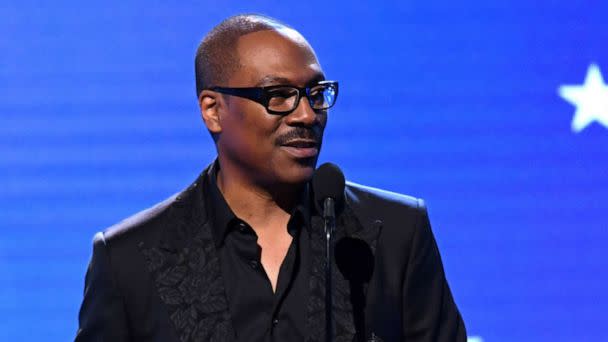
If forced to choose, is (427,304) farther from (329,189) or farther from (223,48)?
(223,48)

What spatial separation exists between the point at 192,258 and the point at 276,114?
0.39 metres

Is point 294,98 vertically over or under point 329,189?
over

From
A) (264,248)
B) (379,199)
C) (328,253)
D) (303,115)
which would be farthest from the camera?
(379,199)

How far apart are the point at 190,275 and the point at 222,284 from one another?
0.08 m

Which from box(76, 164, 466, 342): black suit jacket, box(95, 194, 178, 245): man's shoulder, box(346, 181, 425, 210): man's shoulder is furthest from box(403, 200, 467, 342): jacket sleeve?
box(95, 194, 178, 245): man's shoulder

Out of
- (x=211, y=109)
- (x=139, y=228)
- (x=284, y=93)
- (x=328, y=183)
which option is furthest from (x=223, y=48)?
(x=328, y=183)

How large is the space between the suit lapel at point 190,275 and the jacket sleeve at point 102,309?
0.31ft

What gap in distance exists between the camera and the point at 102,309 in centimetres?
240

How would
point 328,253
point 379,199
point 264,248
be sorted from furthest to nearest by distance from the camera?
point 379,199 → point 264,248 → point 328,253

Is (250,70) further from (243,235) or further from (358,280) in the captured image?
(358,280)

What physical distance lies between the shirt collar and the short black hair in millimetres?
272

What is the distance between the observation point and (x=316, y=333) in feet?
A: 7.54

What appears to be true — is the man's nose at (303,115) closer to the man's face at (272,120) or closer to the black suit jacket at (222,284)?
the man's face at (272,120)

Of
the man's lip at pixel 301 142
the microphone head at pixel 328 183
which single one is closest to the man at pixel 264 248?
the man's lip at pixel 301 142
